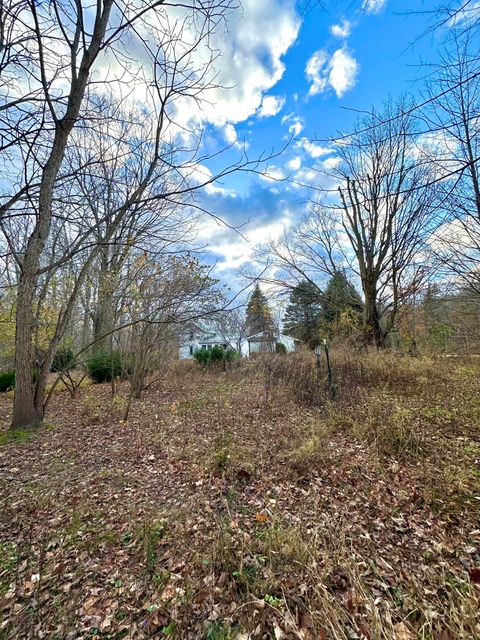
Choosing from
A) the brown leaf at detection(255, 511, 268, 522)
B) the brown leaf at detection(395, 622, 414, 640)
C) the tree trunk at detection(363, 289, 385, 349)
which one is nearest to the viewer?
the brown leaf at detection(395, 622, 414, 640)

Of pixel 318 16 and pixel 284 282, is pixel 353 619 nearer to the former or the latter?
pixel 318 16

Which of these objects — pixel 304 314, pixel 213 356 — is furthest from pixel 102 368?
pixel 304 314

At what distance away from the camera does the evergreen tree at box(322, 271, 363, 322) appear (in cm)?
1168

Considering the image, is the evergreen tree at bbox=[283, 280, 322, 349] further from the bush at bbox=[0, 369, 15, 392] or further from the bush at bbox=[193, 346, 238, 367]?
the bush at bbox=[0, 369, 15, 392]

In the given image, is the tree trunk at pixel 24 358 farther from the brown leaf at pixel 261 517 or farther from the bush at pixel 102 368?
the brown leaf at pixel 261 517

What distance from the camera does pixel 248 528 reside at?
232 cm

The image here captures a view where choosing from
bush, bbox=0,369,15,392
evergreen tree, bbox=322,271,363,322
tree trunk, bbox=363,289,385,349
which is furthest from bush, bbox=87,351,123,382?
tree trunk, bbox=363,289,385,349

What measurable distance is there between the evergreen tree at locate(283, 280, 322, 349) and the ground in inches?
316

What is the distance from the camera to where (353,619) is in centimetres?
153

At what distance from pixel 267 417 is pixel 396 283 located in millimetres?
8491

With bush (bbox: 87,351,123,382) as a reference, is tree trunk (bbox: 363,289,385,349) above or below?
above

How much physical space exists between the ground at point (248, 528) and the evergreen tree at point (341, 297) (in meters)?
7.19

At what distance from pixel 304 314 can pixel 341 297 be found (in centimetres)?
827

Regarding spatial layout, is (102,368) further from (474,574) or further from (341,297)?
(341,297)
